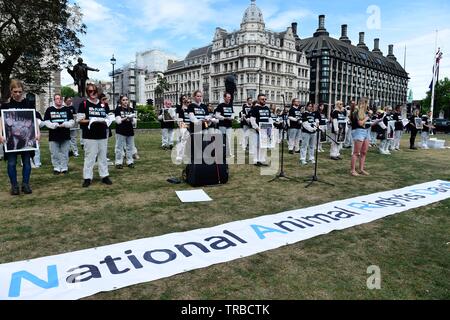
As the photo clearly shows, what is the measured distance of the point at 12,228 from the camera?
508 cm

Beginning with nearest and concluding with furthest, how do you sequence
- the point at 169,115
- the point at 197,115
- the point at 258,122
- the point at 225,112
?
the point at 197,115, the point at 258,122, the point at 225,112, the point at 169,115

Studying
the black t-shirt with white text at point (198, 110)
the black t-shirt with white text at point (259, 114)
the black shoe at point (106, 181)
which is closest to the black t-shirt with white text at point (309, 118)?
the black t-shirt with white text at point (259, 114)

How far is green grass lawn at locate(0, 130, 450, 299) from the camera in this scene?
3467 mm

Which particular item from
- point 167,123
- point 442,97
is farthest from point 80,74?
point 442,97

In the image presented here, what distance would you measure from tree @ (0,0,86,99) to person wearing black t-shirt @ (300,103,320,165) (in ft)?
68.0

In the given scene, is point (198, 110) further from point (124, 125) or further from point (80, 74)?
point (80, 74)

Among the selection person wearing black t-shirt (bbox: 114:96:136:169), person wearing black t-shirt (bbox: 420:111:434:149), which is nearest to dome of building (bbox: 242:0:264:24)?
person wearing black t-shirt (bbox: 420:111:434:149)

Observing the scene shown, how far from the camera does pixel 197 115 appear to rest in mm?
10070

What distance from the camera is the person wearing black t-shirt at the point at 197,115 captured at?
368 inches

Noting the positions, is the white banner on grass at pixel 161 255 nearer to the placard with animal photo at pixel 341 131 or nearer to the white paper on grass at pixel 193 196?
the white paper on grass at pixel 193 196

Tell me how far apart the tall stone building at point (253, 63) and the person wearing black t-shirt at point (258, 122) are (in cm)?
8065

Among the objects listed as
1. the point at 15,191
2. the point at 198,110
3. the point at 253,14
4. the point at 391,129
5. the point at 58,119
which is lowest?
the point at 15,191

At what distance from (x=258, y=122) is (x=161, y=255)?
25.4 ft
